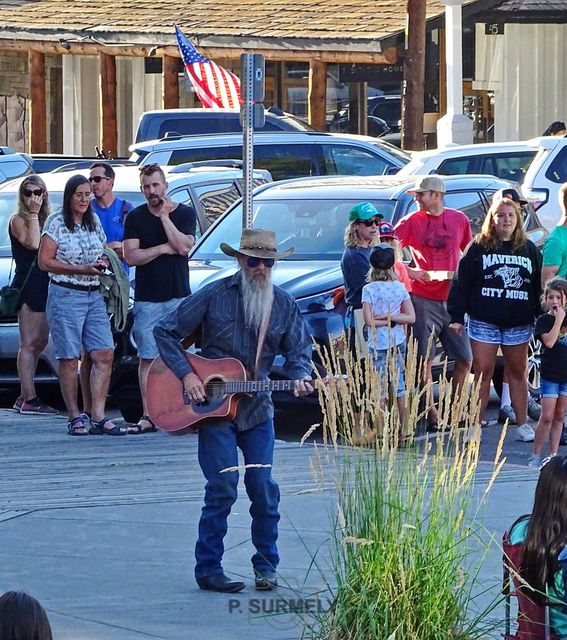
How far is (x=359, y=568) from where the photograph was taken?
5543 mm

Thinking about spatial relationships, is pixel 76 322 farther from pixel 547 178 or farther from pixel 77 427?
pixel 547 178

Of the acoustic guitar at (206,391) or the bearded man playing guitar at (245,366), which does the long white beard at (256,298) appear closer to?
the bearded man playing guitar at (245,366)

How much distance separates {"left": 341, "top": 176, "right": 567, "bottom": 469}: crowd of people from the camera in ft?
32.9

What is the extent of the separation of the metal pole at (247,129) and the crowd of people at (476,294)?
92 centimetres

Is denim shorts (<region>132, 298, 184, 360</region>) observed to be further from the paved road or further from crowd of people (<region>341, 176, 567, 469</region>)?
crowd of people (<region>341, 176, 567, 469</region>)

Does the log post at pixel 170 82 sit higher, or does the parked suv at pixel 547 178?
the log post at pixel 170 82

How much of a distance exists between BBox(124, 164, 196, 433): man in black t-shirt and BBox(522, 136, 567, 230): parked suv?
597cm

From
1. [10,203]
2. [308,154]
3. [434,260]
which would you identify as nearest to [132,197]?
[10,203]

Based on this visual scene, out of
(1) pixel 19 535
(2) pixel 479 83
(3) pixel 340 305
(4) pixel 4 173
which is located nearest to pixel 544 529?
(1) pixel 19 535

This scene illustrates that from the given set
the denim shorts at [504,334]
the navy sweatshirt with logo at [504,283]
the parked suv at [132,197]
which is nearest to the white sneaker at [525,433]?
the denim shorts at [504,334]

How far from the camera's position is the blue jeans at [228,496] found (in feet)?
23.3

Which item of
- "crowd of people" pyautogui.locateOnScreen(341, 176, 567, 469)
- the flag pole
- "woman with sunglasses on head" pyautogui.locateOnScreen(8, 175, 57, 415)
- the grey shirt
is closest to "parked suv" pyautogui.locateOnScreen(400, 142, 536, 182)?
the flag pole

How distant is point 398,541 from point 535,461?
15.2 ft

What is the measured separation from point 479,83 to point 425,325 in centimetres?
1701
